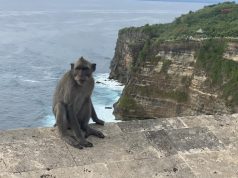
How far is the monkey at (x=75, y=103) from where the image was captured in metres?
8.31

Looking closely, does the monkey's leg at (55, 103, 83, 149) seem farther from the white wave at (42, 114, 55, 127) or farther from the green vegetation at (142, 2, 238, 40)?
the green vegetation at (142, 2, 238, 40)

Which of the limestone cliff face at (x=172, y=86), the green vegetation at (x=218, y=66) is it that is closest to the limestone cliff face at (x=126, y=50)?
the limestone cliff face at (x=172, y=86)

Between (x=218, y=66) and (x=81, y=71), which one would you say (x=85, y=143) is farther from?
(x=218, y=66)

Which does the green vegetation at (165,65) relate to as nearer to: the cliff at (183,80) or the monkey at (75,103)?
the cliff at (183,80)

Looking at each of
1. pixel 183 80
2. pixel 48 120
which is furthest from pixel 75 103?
pixel 183 80

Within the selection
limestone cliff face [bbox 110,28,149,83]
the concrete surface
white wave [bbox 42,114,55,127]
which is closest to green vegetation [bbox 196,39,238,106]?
limestone cliff face [bbox 110,28,149,83]

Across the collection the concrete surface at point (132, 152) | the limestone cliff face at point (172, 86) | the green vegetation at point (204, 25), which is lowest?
the limestone cliff face at point (172, 86)

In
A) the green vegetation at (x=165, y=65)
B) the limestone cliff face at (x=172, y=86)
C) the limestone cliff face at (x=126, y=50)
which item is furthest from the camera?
the limestone cliff face at (x=126, y=50)

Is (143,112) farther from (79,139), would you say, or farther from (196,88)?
(79,139)

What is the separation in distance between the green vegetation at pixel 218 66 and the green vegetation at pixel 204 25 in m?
4.56

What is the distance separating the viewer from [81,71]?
830 centimetres

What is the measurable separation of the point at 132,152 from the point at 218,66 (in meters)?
56.3

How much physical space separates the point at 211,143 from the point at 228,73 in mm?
54300

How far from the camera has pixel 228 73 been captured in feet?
202
